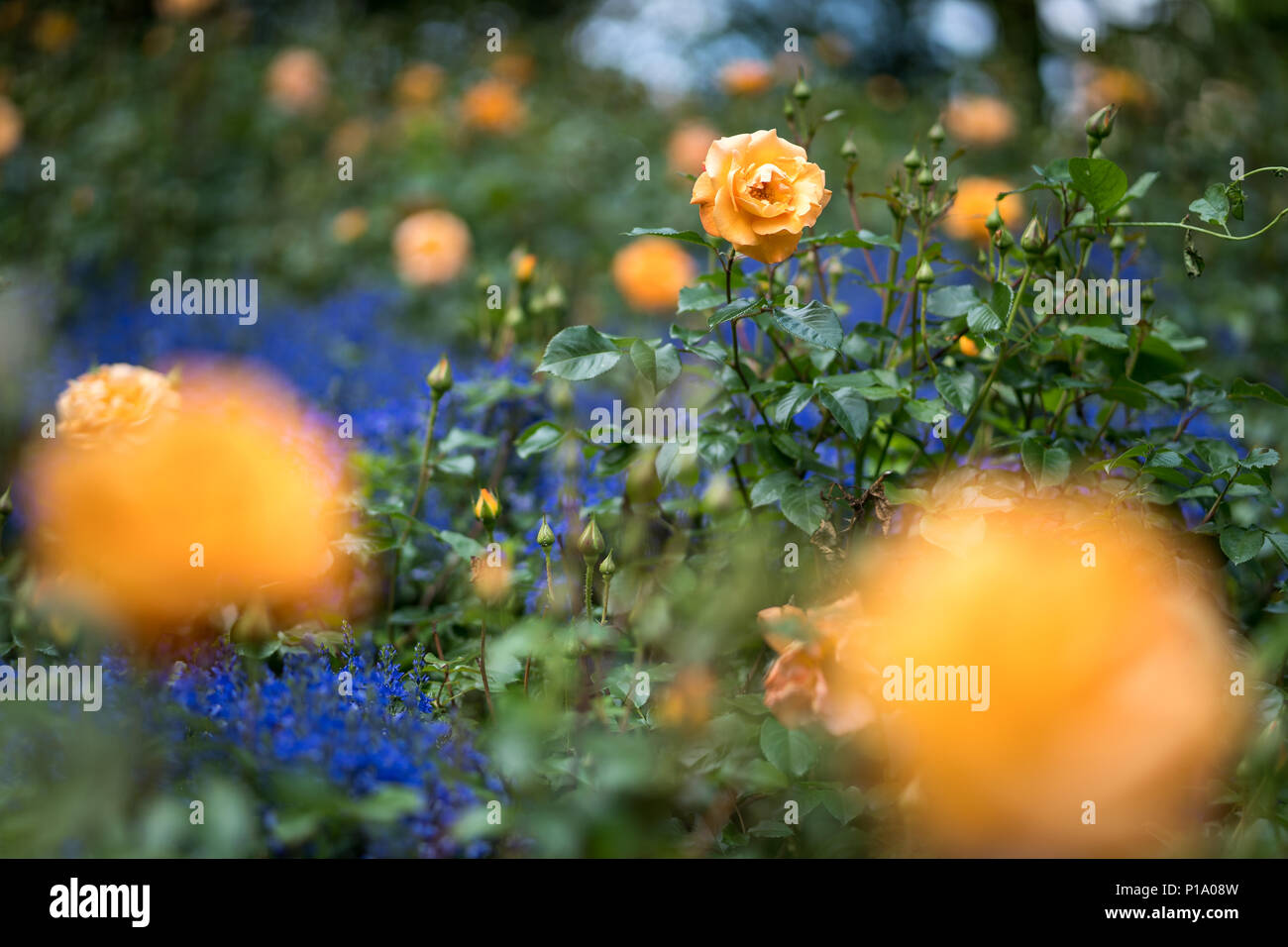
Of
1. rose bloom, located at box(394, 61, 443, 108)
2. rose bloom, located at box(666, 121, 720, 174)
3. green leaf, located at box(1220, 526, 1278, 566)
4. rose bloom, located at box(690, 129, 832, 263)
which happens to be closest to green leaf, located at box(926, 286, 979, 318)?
rose bloom, located at box(690, 129, 832, 263)

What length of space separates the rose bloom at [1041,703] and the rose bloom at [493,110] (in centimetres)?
320

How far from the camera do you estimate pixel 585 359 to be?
3.87 feet

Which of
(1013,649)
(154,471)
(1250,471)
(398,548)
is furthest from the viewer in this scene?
(398,548)

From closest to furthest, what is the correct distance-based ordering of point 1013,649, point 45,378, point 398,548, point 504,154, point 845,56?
point 1013,649 < point 398,548 < point 45,378 < point 504,154 < point 845,56

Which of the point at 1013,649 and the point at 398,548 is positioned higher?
the point at 398,548

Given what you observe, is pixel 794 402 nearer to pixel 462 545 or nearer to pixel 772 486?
pixel 772 486

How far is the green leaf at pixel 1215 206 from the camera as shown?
3.64ft

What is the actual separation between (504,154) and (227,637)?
3.45 m

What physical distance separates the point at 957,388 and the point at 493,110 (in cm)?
290

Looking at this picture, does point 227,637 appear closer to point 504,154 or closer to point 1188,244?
point 1188,244

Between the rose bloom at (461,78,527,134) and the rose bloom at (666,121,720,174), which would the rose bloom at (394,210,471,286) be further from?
the rose bloom at (666,121,720,174)
